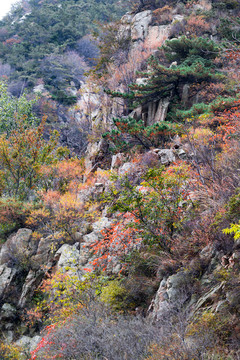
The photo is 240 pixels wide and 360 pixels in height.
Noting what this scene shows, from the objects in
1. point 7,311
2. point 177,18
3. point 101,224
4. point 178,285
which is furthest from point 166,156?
point 177,18

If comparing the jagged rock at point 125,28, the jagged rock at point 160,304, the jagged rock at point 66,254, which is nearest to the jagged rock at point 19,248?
the jagged rock at point 66,254

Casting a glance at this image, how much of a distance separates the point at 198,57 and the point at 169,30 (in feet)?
23.2

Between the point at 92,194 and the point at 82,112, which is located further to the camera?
the point at 82,112

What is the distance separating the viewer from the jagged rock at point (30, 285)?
436 inches

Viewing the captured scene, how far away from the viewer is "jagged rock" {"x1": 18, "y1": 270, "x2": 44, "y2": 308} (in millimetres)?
11078

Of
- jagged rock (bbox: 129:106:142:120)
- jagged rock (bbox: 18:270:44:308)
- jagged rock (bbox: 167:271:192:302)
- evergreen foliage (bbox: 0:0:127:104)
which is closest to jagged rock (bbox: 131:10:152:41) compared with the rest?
jagged rock (bbox: 129:106:142:120)

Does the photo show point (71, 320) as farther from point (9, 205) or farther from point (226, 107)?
point (226, 107)

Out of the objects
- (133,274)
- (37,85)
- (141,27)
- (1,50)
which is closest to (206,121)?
(133,274)

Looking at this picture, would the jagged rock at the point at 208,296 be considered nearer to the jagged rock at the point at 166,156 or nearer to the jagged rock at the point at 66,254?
the jagged rock at the point at 66,254

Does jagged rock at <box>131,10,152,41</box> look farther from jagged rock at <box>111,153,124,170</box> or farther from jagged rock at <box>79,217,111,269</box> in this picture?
jagged rock at <box>79,217,111,269</box>

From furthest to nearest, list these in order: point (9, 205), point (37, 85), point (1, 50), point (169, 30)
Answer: point (1, 50) < point (37, 85) < point (169, 30) < point (9, 205)

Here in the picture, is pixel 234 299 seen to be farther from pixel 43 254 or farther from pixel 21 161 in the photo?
pixel 21 161

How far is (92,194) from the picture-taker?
1323 cm

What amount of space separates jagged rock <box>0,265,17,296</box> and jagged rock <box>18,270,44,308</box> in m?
0.83
